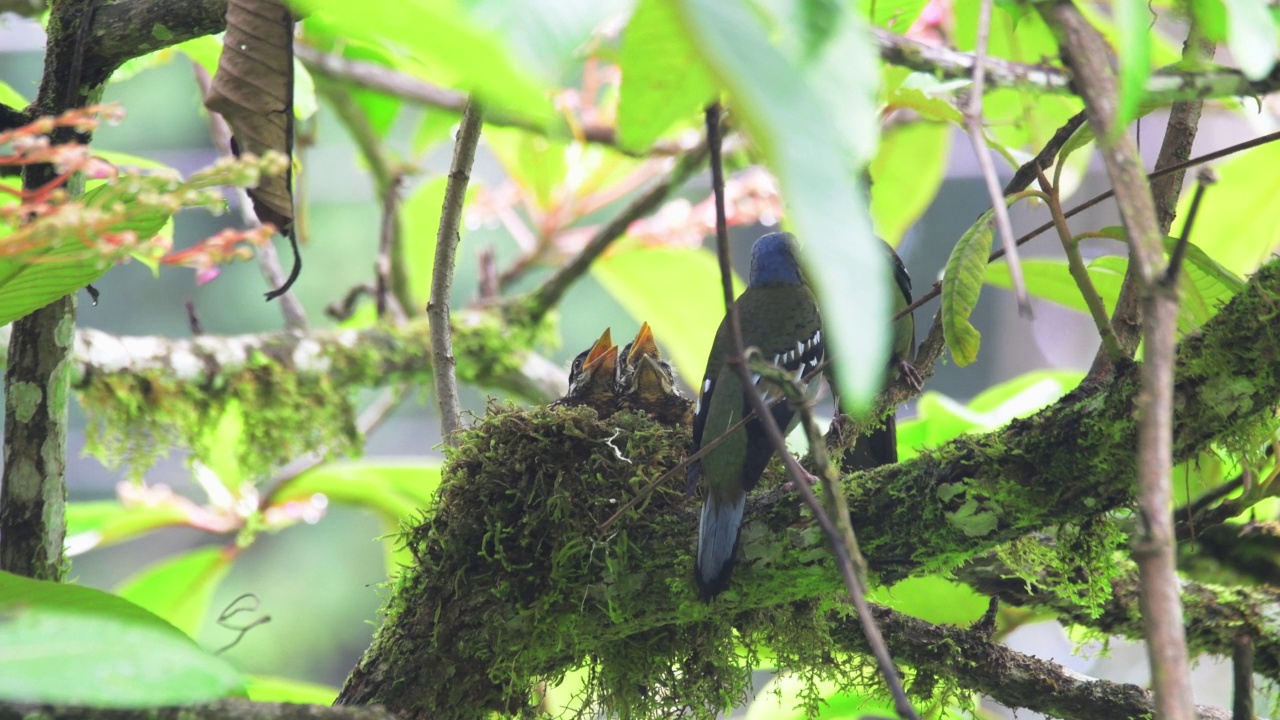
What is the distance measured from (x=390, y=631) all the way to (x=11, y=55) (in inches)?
436

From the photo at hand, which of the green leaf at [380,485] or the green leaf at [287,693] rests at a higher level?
the green leaf at [380,485]

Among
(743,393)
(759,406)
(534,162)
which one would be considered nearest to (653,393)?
(743,393)

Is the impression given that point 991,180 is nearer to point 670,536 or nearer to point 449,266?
point 670,536

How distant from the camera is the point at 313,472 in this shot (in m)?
3.68

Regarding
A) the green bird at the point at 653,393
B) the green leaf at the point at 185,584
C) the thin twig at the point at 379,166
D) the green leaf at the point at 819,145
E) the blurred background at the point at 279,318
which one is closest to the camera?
the green leaf at the point at 819,145

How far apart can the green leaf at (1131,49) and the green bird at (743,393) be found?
129cm

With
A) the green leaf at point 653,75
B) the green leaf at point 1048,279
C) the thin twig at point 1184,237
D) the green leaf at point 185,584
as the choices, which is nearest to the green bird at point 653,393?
the green leaf at point 1048,279

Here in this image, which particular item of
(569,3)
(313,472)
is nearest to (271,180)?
(569,3)

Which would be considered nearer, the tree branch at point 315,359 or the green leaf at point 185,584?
the tree branch at point 315,359

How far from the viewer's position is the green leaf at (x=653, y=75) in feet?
2.56

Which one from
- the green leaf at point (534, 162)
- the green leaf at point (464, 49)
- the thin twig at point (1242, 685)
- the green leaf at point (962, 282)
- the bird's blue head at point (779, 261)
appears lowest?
the thin twig at point (1242, 685)

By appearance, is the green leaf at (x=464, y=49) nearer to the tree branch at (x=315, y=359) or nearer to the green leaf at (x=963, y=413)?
the green leaf at (x=963, y=413)

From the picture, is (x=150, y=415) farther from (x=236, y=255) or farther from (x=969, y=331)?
(x=969, y=331)

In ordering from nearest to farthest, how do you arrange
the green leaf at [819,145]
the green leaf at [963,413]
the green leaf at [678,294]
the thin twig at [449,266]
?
the green leaf at [819,145] → the thin twig at [449,266] → the green leaf at [963,413] → the green leaf at [678,294]
